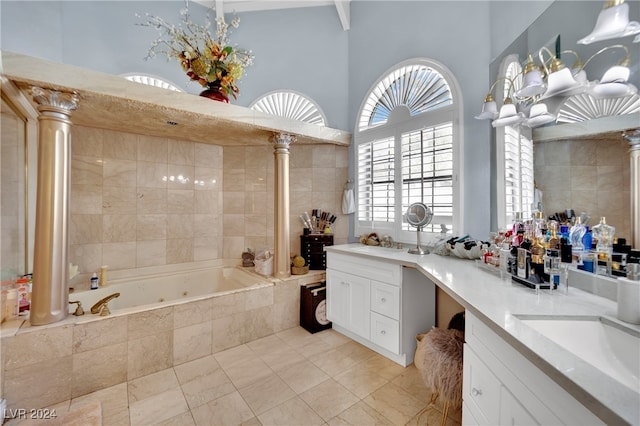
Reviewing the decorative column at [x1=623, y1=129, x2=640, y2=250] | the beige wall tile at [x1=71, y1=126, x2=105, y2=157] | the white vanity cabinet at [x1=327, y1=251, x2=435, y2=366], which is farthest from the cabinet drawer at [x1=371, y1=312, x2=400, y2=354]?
the beige wall tile at [x1=71, y1=126, x2=105, y2=157]

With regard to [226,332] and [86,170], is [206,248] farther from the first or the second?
[86,170]

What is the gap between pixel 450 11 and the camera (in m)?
2.30

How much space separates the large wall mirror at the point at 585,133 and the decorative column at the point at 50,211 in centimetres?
302

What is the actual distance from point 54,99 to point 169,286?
6.67 ft

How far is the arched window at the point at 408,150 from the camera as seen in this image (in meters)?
2.29

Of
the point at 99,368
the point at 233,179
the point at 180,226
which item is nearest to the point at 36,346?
the point at 99,368

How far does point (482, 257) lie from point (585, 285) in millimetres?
537

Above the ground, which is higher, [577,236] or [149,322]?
[577,236]

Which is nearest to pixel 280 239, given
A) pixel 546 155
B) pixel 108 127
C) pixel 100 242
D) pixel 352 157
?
pixel 352 157

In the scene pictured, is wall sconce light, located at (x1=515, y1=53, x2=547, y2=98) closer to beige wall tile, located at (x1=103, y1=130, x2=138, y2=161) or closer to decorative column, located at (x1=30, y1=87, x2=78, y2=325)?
decorative column, located at (x1=30, y1=87, x2=78, y2=325)

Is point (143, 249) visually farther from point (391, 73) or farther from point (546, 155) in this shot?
point (546, 155)

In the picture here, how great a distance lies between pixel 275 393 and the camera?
70.5 inches

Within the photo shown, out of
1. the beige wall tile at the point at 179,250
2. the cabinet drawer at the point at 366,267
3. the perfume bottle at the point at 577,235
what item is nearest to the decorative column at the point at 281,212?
the cabinet drawer at the point at 366,267

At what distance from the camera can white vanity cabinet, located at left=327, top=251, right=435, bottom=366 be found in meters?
2.01
